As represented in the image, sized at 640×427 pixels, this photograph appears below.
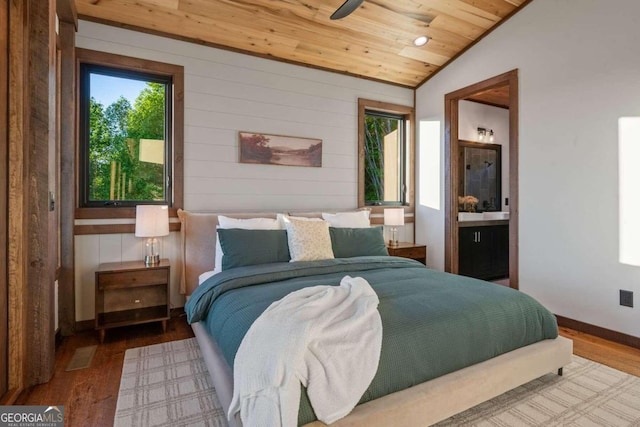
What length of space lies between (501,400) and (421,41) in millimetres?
3608

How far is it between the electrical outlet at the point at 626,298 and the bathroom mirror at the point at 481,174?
2591mm

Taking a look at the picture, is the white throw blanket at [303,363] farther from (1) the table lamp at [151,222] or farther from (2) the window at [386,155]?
(2) the window at [386,155]

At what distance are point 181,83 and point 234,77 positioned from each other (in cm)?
56

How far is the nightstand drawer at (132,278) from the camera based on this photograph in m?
2.80

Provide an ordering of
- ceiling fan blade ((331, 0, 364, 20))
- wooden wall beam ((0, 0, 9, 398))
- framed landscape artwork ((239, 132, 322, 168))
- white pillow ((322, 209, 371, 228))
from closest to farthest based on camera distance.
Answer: wooden wall beam ((0, 0, 9, 398)) < ceiling fan blade ((331, 0, 364, 20)) < white pillow ((322, 209, 371, 228)) < framed landscape artwork ((239, 132, 322, 168))

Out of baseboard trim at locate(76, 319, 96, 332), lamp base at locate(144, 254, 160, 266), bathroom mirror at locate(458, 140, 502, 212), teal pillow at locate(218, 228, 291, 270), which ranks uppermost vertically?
bathroom mirror at locate(458, 140, 502, 212)

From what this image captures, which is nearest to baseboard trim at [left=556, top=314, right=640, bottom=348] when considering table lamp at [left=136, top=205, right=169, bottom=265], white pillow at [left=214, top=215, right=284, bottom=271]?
white pillow at [left=214, top=215, right=284, bottom=271]

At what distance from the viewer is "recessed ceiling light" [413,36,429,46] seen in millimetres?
3846

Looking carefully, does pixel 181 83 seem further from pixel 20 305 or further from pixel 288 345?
pixel 288 345

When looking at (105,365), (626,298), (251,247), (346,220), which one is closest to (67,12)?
(251,247)

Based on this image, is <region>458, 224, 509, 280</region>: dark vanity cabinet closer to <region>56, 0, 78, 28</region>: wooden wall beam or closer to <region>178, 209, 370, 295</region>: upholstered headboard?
<region>178, 209, 370, 295</region>: upholstered headboard

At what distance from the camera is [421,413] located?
155 cm

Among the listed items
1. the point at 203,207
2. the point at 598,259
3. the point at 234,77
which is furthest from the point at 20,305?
the point at 598,259

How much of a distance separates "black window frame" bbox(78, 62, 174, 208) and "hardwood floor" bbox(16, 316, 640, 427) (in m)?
1.19
